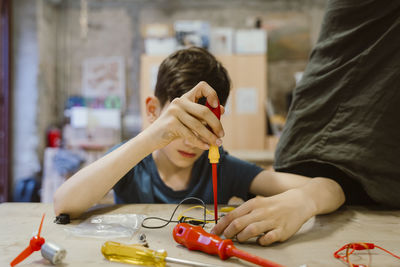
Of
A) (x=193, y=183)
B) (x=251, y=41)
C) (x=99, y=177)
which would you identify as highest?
(x=251, y=41)

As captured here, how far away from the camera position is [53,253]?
46cm

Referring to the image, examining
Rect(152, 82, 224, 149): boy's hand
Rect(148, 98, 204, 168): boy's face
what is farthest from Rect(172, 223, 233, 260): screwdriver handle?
Rect(148, 98, 204, 168): boy's face

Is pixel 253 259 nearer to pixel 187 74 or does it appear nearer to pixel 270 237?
pixel 270 237

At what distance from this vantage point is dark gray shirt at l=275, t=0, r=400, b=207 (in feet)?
2.66

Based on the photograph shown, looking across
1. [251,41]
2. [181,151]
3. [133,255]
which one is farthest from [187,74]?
[251,41]

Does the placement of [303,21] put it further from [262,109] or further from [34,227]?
[34,227]

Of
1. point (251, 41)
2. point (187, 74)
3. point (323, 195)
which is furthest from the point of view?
point (251, 41)

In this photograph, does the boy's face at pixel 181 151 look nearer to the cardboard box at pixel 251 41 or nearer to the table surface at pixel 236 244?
the table surface at pixel 236 244

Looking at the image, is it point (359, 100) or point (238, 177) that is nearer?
point (359, 100)

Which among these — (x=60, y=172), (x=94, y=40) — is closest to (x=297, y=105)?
(x=60, y=172)

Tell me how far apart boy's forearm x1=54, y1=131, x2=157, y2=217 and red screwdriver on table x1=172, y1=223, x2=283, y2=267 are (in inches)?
10.3

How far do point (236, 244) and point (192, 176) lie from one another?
20.6 inches

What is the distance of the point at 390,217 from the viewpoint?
0.77 metres

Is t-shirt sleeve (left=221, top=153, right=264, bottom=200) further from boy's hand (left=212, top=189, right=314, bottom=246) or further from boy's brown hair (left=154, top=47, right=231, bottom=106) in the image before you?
boy's hand (left=212, top=189, right=314, bottom=246)
